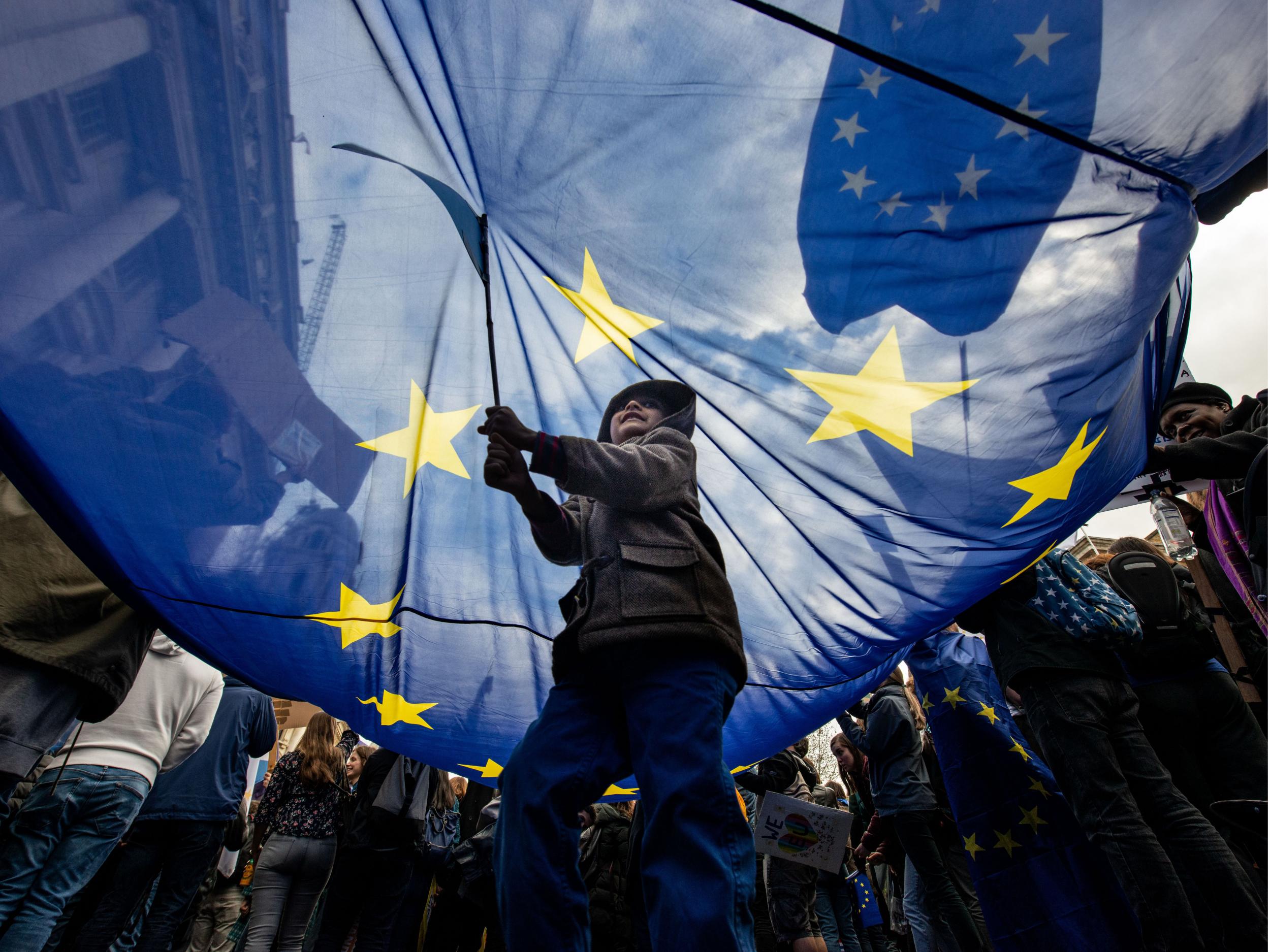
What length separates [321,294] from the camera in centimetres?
198

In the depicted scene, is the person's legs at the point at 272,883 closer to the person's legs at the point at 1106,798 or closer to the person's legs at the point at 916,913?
the person's legs at the point at 916,913

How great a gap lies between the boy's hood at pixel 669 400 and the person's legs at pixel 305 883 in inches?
117

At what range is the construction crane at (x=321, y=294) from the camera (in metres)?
1.96

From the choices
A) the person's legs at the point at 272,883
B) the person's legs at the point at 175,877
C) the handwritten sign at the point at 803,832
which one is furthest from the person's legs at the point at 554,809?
the person's legs at the point at 272,883

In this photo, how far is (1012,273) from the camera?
6.25ft

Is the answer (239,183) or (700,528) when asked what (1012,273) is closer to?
(700,528)

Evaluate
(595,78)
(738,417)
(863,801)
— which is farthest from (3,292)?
(863,801)

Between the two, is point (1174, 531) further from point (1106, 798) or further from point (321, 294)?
point (321, 294)

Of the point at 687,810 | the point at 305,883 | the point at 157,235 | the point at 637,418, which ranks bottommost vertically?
the point at 687,810

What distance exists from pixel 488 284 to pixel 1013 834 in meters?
2.67

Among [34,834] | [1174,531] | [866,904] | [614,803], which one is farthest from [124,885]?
[1174,531]

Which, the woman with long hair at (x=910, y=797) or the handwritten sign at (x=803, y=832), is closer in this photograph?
the woman with long hair at (x=910, y=797)

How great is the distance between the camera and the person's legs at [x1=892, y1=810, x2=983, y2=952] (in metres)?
3.23

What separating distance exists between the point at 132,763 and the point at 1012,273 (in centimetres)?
339
